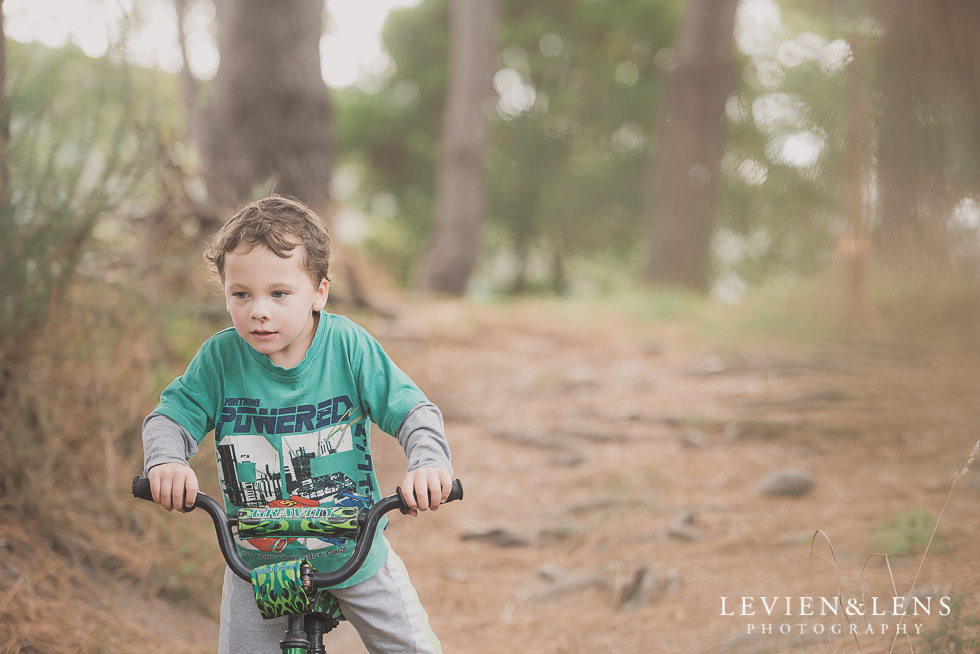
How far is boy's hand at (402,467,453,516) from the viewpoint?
1.42 m

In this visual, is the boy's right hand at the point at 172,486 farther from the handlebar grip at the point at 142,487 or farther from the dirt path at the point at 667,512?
the dirt path at the point at 667,512

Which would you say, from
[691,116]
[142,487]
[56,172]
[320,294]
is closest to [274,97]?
[56,172]

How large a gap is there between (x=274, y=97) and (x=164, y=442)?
4.12 m

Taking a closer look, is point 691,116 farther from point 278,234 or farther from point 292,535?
point 292,535

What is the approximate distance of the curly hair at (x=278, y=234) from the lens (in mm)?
1505

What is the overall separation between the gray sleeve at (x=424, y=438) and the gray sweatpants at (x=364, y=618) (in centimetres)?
30

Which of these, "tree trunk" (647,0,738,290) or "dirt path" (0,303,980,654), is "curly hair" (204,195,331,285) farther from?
"tree trunk" (647,0,738,290)

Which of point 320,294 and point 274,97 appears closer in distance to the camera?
point 320,294

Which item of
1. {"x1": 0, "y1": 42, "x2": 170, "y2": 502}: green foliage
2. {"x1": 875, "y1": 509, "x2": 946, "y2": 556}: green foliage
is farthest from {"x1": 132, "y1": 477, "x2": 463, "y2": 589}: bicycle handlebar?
{"x1": 875, "y1": 509, "x2": 946, "y2": 556}: green foliage

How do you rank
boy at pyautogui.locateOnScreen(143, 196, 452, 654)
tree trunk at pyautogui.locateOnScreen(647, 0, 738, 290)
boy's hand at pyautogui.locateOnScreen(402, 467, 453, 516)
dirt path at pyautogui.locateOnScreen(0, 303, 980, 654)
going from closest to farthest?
boy's hand at pyautogui.locateOnScreen(402, 467, 453, 516) < boy at pyautogui.locateOnScreen(143, 196, 452, 654) < dirt path at pyautogui.locateOnScreen(0, 303, 980, 654) < tree trunk at pyautogui.locateOnScreen(647, 0, 738, 290)

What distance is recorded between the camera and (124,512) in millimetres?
2719

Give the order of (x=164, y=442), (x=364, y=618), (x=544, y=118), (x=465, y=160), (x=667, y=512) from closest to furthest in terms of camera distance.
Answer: (x=164, y=442) → (x=364, y=618) → (x=667, y=512) → (x=465, y=160) → (x=544, y=118)

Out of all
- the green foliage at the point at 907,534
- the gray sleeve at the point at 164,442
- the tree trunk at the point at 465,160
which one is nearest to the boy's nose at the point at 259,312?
the gray sleeve at the point at 164,442

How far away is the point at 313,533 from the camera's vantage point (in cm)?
146
